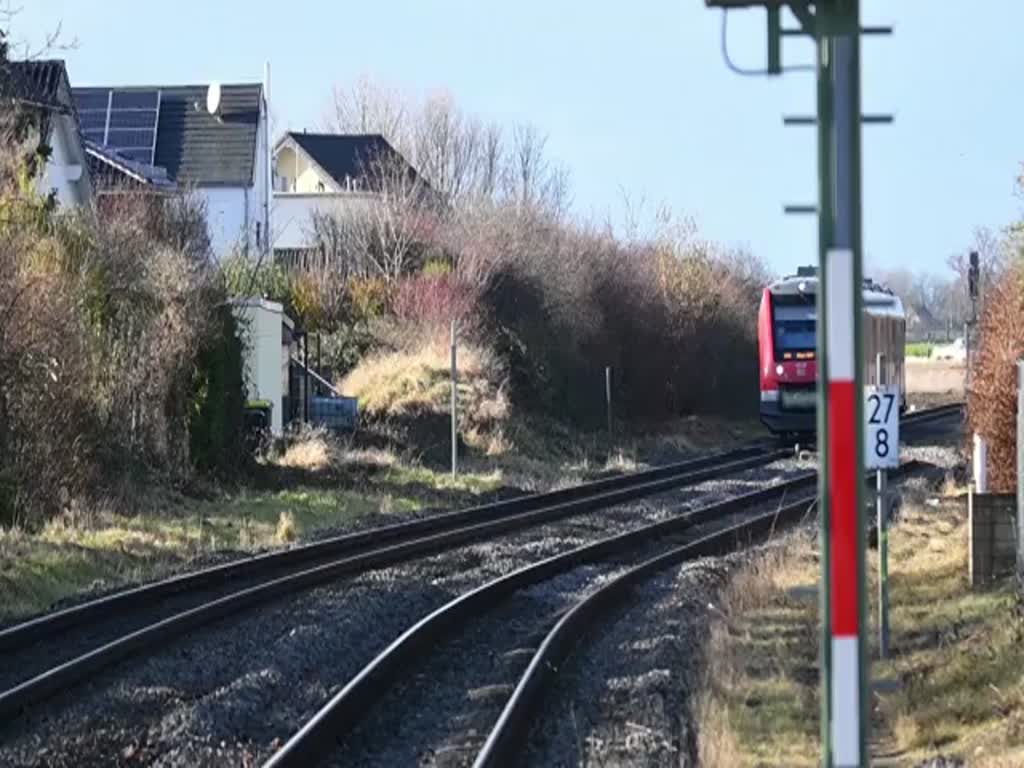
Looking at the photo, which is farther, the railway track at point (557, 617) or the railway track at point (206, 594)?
the railway track at point (206, 594)

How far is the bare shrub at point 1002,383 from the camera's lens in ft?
59.4

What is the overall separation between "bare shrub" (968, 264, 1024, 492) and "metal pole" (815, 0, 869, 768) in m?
14.0

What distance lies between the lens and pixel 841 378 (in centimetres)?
398

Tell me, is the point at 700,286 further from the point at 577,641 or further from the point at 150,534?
the point at 577,641

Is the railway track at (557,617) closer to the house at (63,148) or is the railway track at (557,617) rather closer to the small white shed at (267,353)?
the small white shed at (267,353)

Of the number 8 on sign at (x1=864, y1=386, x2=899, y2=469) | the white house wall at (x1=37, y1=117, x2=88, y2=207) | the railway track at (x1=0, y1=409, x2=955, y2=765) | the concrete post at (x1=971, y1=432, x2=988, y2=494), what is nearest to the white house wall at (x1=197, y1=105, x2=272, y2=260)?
the white house wall at (x1=37, y1=117, x2=88, y2=207)

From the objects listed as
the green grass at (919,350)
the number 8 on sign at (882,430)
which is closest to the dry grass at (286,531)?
the number 8 on sign at (882,430)

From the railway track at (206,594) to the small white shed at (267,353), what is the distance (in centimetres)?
741

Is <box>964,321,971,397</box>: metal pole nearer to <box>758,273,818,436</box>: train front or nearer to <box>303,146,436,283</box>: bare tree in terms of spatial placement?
<box>758,273,818,436</box>: train front

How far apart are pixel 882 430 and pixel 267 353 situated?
24.3 m

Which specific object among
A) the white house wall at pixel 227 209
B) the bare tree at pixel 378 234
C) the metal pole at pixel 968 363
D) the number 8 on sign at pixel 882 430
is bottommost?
the number 8 on sign at pixel 882 430

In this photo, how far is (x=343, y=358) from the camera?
4625cm

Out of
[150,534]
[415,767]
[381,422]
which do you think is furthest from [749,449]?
[415,767]

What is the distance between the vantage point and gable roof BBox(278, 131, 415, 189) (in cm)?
7381
